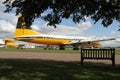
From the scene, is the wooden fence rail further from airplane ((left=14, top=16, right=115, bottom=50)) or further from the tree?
airplane ((left=14, top=16, right=115, bottom=50))

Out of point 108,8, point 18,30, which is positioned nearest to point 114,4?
point 108,8

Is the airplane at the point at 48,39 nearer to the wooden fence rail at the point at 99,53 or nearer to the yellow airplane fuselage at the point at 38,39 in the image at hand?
the yellow airplane fuselage at the point at 38,39

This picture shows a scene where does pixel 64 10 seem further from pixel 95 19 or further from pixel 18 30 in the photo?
pixel 18 30

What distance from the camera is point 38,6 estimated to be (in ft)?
55.3

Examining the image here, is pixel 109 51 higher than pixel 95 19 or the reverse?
the reverse

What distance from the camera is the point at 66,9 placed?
59.5 feet

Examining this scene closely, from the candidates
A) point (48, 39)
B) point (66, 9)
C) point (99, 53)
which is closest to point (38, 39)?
point (48, 39)

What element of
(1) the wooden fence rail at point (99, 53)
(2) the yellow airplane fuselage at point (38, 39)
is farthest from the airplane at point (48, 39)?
(1) the wooden fence rail at point (99, 53)

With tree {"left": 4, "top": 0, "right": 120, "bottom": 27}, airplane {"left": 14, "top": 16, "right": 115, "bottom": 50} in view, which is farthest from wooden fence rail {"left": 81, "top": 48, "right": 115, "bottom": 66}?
airplane {"left": 14, "top": 16, "right": 115, "bottom": 50}

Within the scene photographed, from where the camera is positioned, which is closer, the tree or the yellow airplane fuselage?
the tree

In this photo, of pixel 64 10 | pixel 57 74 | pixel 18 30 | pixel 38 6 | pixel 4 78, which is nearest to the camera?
pixel 4 78

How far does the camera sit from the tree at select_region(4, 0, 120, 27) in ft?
55.5

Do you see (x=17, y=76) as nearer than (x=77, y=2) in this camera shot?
Yes

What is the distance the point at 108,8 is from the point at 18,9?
5045 millimetres
